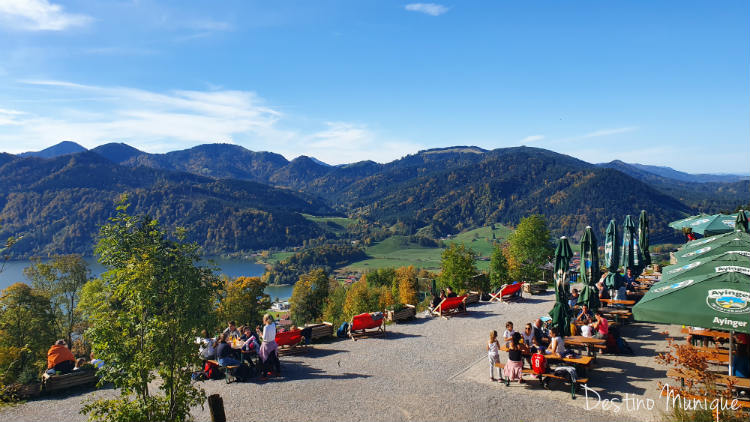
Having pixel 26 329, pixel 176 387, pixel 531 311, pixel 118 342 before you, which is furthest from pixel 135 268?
pixel 26 329

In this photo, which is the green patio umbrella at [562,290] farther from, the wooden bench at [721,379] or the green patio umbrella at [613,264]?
the green patio umbrella at [613,264]

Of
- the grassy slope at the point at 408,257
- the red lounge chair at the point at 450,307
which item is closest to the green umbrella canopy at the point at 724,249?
the red lounge chair at the point at 450,307

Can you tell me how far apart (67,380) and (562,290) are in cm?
1278

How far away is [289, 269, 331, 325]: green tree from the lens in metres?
58.7

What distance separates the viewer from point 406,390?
32.2 feet

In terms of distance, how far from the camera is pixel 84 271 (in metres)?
41.7

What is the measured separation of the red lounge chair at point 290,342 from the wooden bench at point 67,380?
15.1 feet

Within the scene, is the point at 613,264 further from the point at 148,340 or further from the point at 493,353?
the point at 148,340

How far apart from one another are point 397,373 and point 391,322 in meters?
5.34

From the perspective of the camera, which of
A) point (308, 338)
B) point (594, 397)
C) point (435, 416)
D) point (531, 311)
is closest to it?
point (435, 416)

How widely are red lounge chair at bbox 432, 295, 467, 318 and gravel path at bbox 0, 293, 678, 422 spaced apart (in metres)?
3.26

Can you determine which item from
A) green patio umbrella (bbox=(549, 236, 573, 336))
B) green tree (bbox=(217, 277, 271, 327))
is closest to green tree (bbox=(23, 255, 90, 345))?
green tree (bbox=(217, 277, 271, 327))

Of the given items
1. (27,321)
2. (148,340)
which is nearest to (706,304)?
(148,340)

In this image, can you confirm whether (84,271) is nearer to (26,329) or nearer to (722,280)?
(26,329)
